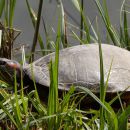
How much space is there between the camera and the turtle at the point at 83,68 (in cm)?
223

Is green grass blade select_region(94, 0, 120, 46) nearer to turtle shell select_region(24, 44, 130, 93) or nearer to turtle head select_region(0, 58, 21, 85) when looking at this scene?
turtle shell select_region(24, 44, 130, 93)

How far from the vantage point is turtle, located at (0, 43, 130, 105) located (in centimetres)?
223

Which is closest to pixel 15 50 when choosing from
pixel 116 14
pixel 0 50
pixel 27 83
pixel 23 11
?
pixel 0 50

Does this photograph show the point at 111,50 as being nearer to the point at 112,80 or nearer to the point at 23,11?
the point at 112,80

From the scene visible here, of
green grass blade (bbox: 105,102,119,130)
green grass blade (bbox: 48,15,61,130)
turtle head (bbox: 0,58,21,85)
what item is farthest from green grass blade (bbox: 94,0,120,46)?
green grass blade (bbox: 105,102,119,130)

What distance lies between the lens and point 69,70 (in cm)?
228

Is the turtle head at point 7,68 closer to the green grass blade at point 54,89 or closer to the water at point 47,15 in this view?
the green grass blade at point 54,89

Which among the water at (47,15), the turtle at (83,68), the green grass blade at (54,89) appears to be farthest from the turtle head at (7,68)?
the water at (47,15)

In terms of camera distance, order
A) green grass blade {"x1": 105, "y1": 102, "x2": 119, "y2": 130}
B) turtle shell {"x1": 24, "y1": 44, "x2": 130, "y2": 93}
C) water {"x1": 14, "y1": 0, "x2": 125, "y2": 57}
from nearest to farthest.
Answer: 1. green grass blade {"x1": 105, "y1": 102, "x2": 119, "y2": 130}
2. turtle shell {"x1": 24, "y1": 44, "x2": 130, "y2": 93}
3. water {"x1": 14, "y1": 0, "x2": 125, "y2": 57}

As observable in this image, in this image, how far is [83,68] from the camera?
90.0 inches

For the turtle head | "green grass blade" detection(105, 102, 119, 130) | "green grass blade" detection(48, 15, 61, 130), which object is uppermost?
"green grass blade" detection(48, 15, 61, 130)

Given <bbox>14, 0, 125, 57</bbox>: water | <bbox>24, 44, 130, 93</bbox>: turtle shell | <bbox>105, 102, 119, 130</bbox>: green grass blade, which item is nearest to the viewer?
<bbox>105, 102, 119, 130</bbox>: green grass blade

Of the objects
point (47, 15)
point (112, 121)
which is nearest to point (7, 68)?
point (112, 121)

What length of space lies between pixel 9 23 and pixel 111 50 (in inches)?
21.3
